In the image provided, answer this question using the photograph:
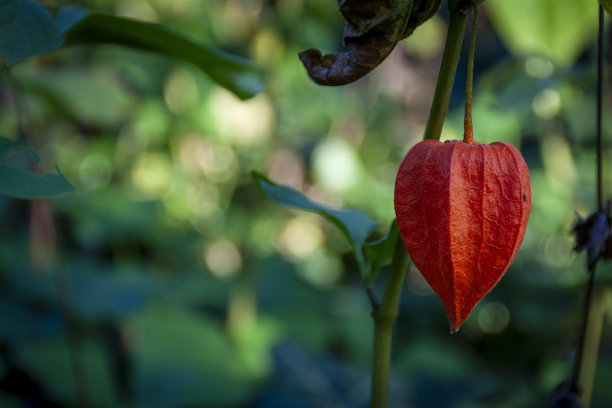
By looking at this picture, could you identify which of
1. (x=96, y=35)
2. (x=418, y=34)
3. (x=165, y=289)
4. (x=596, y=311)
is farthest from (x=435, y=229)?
(x=418, y=34)

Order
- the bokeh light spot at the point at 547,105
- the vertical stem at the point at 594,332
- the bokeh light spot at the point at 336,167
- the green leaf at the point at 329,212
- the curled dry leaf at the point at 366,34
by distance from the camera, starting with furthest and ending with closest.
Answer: the bokeh light spot at the point at 336,167, the bokeh light spot at the point at 547,105, the vertical stem at the point at 594,332, the green leaf at the point at 329,212, the curled dry leaf at the point at 366,34

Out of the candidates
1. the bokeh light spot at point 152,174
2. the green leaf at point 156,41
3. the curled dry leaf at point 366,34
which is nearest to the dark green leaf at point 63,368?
the green leaf at point 156,41

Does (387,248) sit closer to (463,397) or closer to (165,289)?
(463,397)

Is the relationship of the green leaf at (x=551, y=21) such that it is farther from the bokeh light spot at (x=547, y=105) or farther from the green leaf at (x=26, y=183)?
the green leaf at (x=26, y=183)

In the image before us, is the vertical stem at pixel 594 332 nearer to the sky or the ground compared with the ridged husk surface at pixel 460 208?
nearer to the ground

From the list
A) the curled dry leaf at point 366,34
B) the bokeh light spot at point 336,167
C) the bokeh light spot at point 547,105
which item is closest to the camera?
the curled dry leaf at point 366,34

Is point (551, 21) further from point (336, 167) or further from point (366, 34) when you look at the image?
point (336, 167)
